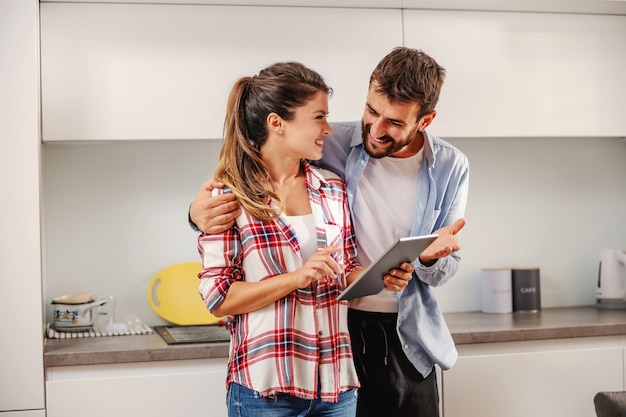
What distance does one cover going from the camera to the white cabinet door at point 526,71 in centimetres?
288

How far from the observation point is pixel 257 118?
1823 mm

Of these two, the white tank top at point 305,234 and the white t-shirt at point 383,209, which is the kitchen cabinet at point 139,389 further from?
the white tank top at point 305,234

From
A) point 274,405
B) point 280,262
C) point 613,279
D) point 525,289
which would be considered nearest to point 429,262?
point 280,262

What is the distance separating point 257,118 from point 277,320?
1.41ft

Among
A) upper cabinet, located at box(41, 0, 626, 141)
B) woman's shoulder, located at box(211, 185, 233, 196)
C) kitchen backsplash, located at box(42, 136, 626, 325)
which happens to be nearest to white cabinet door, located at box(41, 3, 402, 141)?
upper cabinet, located at box(41, 0, 626, 141)

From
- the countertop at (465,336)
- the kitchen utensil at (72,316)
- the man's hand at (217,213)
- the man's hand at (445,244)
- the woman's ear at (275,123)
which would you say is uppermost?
the woman's ear at (275,123)

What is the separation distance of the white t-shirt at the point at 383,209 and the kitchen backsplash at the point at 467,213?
84 centimetres

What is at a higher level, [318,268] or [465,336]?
[318,268]

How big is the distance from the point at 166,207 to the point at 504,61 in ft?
4.22

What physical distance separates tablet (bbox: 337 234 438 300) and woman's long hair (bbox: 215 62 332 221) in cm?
24

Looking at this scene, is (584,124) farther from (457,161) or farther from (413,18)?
(457,161)

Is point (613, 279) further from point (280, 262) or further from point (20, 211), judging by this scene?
point (20, 211)

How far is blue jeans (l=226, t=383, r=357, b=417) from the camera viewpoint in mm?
1718

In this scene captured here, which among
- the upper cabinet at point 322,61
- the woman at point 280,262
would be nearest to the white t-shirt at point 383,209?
the woman at point 280,262
